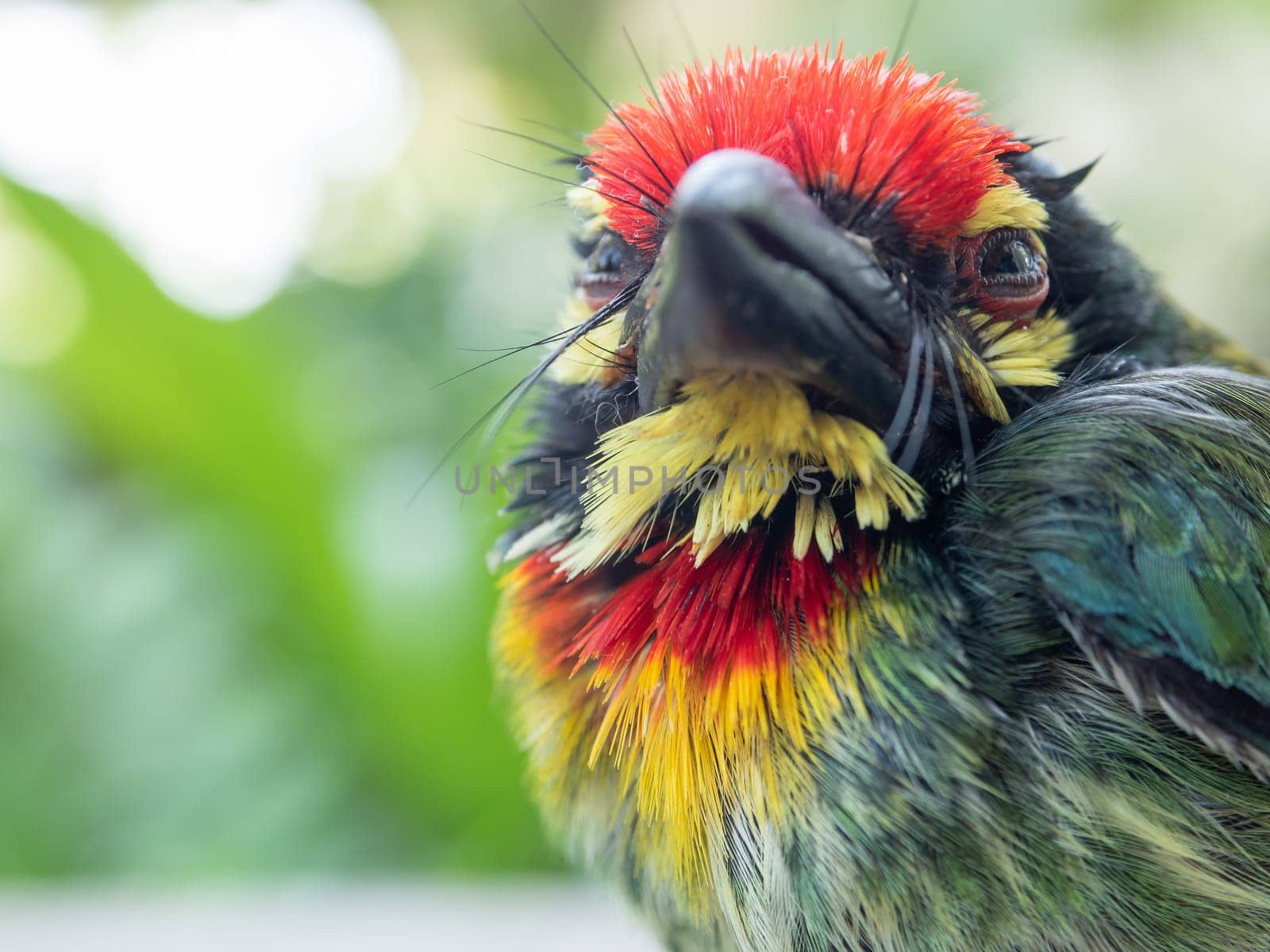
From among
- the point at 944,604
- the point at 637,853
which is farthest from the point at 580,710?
the point at 944,604

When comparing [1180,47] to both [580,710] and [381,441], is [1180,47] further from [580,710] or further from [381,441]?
[580,710]

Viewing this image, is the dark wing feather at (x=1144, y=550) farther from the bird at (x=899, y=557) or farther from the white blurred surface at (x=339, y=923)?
the white blurred surface at (x=339, y=923)

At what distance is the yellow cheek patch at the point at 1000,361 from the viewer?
808mm

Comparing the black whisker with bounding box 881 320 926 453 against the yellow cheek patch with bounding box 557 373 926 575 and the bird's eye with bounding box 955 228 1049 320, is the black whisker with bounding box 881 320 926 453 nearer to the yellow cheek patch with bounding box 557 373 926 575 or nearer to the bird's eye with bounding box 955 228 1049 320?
the yellow cheek patch with bounding box 557 373 926 575

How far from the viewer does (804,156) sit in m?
0.76

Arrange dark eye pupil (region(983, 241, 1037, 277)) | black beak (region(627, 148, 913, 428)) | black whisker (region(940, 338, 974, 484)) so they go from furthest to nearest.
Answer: dark eye pupil (region(983, 241, 1037, 277)) → black whisker (region(940, 338, 974, 484)) → black beak (region(627, 148, 913, 428))

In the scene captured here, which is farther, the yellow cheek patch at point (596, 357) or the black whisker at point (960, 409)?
the yellow cheek patch at point (596, 357)

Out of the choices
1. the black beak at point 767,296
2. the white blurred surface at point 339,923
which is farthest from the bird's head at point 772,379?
the white blurred surface at point 339,923

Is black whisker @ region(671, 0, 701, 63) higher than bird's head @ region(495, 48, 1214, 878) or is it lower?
higher

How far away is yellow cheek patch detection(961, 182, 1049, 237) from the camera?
823 millimetres

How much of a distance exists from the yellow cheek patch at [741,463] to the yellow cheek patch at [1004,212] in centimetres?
23

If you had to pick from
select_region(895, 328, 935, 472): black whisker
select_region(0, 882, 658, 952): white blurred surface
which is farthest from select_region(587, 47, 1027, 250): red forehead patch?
select_region(0, 882, 658, 952): white blurred surface

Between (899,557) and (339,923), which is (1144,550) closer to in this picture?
(899,557)

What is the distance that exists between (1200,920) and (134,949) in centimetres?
189
